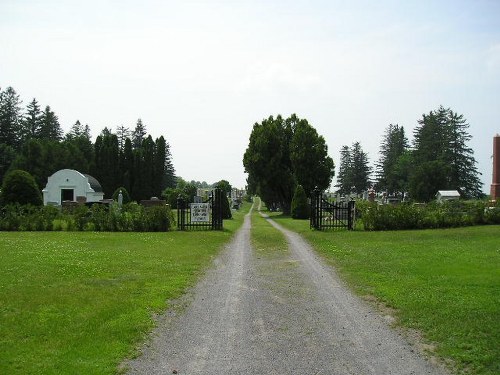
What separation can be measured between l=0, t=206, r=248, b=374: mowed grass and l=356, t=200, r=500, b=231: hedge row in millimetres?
10696

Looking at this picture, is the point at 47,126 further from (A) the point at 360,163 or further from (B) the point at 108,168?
(A) the point at 360,163

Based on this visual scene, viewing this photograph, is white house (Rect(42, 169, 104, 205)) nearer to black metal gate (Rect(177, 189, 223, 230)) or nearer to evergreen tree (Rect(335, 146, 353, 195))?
black metal gate (Rect(177, 189, 223, 230))

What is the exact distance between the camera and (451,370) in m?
5.55

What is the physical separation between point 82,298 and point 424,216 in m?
20.7

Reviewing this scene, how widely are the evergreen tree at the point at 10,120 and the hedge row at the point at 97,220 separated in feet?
206

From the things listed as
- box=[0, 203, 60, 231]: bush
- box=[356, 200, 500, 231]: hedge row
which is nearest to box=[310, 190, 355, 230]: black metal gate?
box=[356, 200, 500, 231]: hedge row

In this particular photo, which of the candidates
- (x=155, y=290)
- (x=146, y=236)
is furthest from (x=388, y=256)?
(x=146, y=236)

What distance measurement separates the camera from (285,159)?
165ft

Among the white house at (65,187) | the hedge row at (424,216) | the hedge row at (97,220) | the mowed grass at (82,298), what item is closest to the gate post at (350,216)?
→ the hedge row at (424,216)

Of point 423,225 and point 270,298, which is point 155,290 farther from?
point 423,225

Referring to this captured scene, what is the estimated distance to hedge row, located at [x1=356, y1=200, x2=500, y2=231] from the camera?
Answer: 25219mm

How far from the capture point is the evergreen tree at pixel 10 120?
82.1m

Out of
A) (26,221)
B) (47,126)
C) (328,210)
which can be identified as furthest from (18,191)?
(47,126)

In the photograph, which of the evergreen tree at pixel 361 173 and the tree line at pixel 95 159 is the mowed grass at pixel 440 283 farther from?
the evergreen tree at pixel 361 173
